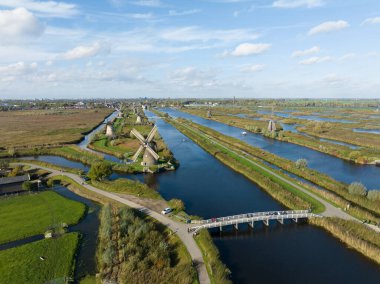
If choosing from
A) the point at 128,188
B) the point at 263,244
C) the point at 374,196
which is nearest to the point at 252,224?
the point at 263,244

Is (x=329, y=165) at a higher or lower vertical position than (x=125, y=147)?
lower

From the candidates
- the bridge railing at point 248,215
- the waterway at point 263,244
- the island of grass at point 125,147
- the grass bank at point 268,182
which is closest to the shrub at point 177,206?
the waterway at point 263,244

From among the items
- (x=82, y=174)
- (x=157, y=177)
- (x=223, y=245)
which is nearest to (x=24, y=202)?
(x=82, y=174)

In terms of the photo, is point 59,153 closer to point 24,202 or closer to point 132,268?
point 24,202

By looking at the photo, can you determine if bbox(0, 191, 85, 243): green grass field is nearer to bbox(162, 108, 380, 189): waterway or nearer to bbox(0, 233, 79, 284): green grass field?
bbox(0, 233, 79, 284): green grass field

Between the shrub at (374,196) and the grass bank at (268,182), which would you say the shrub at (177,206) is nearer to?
the grass bank at (268,182)

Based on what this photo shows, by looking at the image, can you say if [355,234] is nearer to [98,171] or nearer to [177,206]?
[177,206]

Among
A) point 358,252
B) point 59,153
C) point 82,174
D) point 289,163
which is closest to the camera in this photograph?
point 358,252
